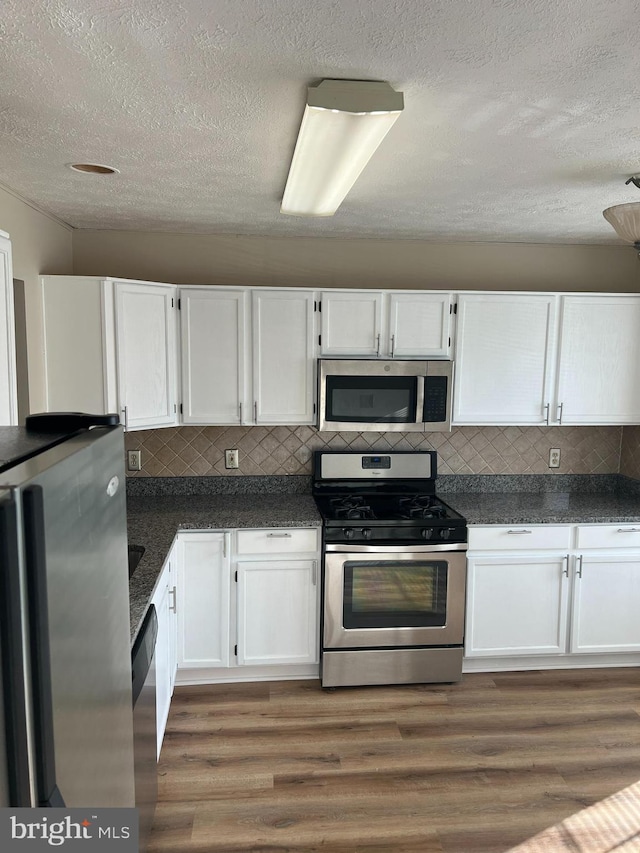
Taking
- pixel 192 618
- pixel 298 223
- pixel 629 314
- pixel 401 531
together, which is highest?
pixel 298 223

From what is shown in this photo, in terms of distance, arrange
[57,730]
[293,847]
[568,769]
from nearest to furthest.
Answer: [57,730]
[293,847]
[568,769]

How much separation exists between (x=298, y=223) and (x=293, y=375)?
82cm

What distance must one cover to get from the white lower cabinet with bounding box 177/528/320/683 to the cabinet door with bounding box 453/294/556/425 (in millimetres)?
1258

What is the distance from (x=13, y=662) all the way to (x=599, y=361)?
3517mm

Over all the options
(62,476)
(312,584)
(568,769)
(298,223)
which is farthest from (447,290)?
→ (62,476)

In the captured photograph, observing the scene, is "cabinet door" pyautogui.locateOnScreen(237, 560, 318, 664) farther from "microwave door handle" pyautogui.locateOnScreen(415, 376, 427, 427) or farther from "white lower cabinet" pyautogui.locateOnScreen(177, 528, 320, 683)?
"microwave door handle" pyautogui.locateOnScreen(415, 376, 427, 427)

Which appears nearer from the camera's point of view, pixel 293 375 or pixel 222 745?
pixel 222 745

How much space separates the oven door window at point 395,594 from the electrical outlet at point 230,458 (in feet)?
3.17

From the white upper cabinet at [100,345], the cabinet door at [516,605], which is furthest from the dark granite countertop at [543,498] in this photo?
the white upper cabinet at [100,345]

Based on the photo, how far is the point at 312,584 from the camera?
3.11m

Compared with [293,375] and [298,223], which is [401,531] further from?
[298,223]

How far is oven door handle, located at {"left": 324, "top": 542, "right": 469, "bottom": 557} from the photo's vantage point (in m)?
3.04
